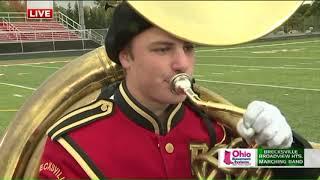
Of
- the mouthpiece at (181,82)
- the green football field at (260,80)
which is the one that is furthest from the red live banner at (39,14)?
the mouthpiece at (181,82)

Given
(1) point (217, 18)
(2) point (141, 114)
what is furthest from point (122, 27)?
(1) point (217, 18)

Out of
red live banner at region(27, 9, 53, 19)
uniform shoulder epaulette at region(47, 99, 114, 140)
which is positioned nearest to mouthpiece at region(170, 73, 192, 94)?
uniform shoulder epaulette at region(47, 99, 114, 140)

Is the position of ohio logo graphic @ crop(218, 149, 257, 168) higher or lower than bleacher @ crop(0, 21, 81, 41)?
higher

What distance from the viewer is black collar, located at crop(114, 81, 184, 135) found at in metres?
1.59

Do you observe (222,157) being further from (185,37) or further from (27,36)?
(27,36)

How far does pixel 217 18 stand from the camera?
1.21m

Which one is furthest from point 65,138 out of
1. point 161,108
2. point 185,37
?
point 185,37

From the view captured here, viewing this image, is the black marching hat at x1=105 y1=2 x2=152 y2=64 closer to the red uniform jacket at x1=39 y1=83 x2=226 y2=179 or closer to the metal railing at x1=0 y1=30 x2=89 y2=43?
the red uniform jacket at x1=39 y1=83 x2=226 y2=179

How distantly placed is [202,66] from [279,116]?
11.8m

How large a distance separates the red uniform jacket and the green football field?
2.26m

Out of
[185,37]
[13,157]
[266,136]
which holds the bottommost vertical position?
[13,157]

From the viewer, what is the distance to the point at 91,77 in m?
1.92

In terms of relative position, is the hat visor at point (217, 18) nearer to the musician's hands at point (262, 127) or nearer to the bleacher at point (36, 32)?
the musician's hands at point (262, 127)

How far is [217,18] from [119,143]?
0.53 metres
